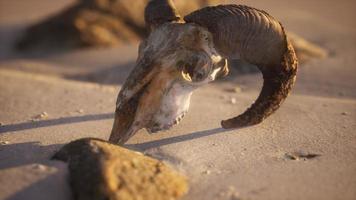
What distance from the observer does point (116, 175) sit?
9.46 feet

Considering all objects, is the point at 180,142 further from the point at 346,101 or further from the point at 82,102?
the point at 346,101

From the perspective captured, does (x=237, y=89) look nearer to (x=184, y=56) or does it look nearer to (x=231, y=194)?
(x=184, y=56)

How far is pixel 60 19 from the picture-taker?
356 inches

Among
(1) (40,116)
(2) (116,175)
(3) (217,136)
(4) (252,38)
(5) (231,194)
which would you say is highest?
(4) (252,38)

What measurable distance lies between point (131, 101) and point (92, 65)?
405 centimetres

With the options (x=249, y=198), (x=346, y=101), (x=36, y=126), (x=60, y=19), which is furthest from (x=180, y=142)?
(x=60, y=19)

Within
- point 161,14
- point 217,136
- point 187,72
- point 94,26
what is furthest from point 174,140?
point 94,26

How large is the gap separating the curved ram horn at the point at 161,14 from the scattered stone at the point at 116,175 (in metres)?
1.19

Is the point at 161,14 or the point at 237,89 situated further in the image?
the point at 237,89

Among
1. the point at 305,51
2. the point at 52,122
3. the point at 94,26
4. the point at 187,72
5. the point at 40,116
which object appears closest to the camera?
the point at 187,72

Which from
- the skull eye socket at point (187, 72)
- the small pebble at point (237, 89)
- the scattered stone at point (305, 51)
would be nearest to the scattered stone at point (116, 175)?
the skull eye socket at point (187, 72)

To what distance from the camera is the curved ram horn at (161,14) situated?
149 inches

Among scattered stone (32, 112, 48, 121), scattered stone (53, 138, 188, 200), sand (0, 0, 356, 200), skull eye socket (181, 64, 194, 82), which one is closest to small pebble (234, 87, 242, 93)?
sand (0, 0, 356, 200)

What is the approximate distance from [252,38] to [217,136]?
915 millimetres
